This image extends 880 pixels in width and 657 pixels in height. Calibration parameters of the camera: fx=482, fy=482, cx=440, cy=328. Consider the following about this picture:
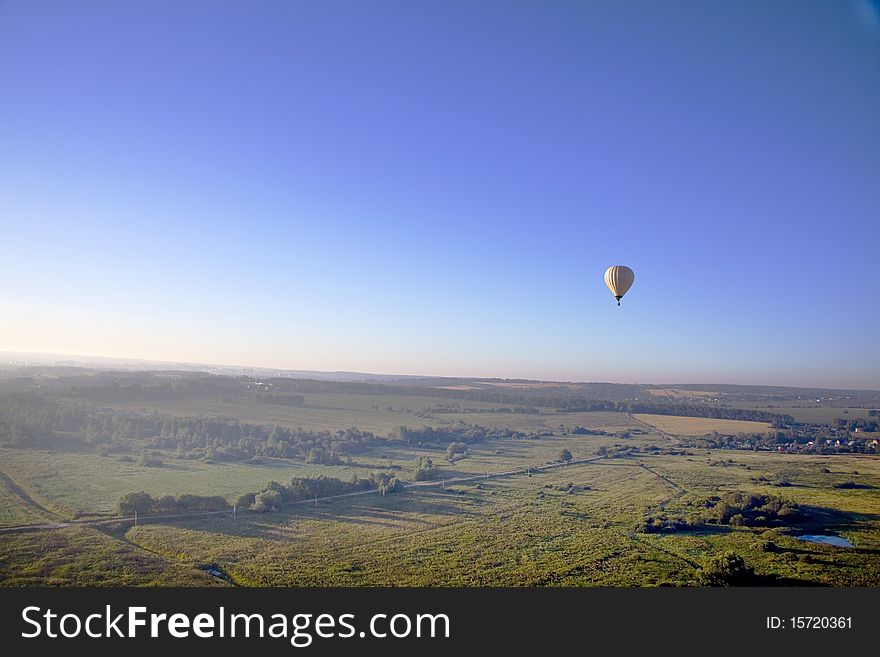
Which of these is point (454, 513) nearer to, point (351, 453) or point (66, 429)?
point (351, 453)

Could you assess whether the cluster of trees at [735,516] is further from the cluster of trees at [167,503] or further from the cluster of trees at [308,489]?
the cluster of trees at [167,503]

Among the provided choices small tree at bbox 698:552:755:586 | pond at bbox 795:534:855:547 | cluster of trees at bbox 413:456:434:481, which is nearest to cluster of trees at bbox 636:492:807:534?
pond at bbox 795:534:855:547

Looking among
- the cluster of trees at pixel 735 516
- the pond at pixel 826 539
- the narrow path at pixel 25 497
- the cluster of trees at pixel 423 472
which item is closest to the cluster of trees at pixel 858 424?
the cluster of trees at pixel 735 516

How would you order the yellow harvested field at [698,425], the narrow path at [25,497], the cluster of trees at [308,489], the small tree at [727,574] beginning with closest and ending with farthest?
the small tree at [727,574] → the narrow path at [25,497] → the cluster of trees at [308,489] → the yellow harvested field at [698,425]

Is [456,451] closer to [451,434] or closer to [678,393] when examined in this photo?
[451,434]

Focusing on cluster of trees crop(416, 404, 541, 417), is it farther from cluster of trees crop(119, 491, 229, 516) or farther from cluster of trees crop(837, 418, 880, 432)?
cluster of trees crop(119, 491, 229, 516)
